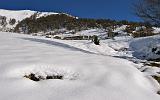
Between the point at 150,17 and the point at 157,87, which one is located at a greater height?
the point at 150,17

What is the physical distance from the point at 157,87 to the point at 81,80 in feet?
5.66

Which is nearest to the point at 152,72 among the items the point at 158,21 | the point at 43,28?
the point at 158,21

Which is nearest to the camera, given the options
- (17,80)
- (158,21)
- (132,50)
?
(17,80)

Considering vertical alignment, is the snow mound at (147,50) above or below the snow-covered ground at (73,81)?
below

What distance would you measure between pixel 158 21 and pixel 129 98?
41.8 feet

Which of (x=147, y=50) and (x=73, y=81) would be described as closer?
(x=73, y=81)

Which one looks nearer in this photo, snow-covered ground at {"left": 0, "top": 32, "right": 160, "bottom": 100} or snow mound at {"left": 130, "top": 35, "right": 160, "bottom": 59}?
snow-covered ground at {"left": 0, "top": 32, "right": 160, "bottom": 100}

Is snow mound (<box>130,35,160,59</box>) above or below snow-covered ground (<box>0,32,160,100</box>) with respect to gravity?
below

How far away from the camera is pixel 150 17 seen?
1912 centimetres

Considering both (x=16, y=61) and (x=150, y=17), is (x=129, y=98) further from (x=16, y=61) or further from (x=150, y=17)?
(x=150, y=17)

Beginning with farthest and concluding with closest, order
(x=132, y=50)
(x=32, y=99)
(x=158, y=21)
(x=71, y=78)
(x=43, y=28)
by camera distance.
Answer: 1. (x=43, y=28)
2. (x=132, y=50)
3. (x=158, y=21)
4. (x=71, y=78)
5. (x=32, y=99)

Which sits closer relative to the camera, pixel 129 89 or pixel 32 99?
pixel 32 99

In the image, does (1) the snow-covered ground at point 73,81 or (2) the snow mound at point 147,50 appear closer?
(1) the snow-covered ground at point 73,81

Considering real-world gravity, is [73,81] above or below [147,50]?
above
